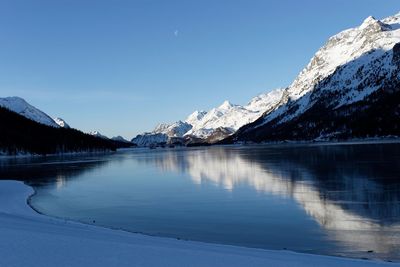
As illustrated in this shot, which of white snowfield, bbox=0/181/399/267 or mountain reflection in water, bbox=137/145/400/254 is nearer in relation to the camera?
white snowfield, bbox=0/181/399/267

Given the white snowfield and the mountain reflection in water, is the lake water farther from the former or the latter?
the white snowfield

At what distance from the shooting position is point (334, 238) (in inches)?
838

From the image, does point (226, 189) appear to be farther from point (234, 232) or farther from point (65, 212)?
point (234, 232)

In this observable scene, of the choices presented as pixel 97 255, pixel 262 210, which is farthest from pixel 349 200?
pixel 97 255

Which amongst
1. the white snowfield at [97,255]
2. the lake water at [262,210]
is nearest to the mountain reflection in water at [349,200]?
the lake water at [262,210]

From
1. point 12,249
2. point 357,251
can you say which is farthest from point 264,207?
point 12,249

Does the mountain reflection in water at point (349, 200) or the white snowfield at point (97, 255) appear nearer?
the white snowfield at point (97, 255)

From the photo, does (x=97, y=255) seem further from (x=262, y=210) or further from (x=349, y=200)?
(x=349, y=200)

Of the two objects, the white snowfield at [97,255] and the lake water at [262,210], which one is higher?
the white snowfield at [97,255]

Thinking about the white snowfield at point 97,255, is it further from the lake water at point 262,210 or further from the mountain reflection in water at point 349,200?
the mountain reflection in water at point 349,200

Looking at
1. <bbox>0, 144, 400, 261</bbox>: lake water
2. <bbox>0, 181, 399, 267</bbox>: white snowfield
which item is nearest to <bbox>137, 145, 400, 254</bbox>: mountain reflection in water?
<bbox>0, 144, 400, 261</bbox>: lake water

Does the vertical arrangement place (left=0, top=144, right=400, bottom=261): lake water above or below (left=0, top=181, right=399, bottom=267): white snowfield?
below

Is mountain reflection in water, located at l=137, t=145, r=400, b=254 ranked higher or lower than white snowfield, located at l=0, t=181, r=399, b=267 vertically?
lower

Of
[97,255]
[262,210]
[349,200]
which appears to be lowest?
[262,210]
